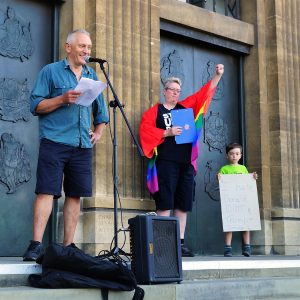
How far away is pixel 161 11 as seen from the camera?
883 cm

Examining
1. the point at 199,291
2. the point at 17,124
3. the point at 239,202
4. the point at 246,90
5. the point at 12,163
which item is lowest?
the point at 199,291

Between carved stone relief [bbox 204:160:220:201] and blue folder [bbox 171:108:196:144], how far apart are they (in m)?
1.75

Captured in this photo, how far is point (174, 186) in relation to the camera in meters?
7.80

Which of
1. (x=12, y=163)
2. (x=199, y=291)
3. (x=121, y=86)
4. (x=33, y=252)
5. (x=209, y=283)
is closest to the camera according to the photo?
(x=33, y=252)

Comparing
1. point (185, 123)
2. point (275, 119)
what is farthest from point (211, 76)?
point (185, 123)

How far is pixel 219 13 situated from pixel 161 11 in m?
1.42

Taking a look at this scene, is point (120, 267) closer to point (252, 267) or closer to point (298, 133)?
point (252, 267)

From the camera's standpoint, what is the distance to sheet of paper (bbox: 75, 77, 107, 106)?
18.6ft

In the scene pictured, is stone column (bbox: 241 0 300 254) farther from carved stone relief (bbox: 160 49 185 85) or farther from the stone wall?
carved stone relief (bbox: 160 49 185 85)

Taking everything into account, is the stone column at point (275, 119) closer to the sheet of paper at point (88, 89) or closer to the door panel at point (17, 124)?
the door panel at point (17, 124)

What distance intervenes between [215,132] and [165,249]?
404 centimetres

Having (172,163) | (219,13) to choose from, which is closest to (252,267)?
(172,163)

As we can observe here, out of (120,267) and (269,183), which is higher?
(269,183)

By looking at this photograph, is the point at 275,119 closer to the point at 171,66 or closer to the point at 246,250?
the point at 171,66
